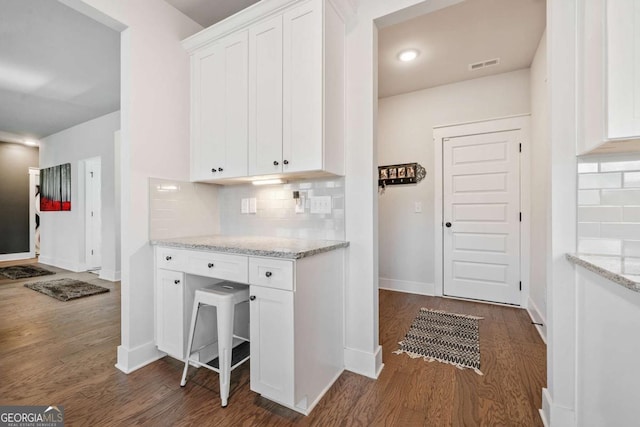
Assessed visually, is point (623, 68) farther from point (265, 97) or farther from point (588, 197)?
point (265, 97)

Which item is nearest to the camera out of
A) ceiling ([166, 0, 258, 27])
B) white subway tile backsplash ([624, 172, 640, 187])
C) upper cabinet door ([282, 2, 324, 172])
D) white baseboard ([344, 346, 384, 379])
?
white subway tile backsplash ([624, 172, 640, 187])

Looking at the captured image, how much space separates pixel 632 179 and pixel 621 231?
9.4 inches

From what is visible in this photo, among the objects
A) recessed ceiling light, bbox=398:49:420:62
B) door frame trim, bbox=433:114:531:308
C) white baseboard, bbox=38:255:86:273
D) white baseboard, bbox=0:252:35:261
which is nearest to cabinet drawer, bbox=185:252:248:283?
recessed ceiling light, bbox=398:49:420:62

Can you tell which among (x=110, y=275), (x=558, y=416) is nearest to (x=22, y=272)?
(x=110, y=275)

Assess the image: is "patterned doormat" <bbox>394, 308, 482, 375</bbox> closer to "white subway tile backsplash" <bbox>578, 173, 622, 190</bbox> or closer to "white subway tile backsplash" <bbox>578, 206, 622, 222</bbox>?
"white subway tile backsplash" <bbox>578, 206, 622, 222</bbox>

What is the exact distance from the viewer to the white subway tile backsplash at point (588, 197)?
4.27 feet

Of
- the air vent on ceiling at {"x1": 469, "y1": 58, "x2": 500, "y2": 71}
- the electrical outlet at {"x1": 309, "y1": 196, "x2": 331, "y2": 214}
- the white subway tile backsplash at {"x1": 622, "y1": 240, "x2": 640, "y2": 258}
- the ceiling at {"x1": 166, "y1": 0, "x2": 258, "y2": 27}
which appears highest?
the ceiling at {"x1": 166, "y1": 0, "x2": 258, "y2": 27}

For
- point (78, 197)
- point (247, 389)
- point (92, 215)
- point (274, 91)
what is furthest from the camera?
point (92, 215)

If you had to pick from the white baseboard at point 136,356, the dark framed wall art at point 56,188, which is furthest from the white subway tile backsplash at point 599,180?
the dark framed wall art at point 56,188

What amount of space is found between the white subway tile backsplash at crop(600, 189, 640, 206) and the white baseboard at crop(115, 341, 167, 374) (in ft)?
9.33

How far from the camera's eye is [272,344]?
1.48m

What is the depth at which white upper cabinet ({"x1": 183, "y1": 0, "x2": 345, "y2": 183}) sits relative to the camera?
172 centimetres

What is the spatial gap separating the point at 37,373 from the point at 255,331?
163 cm

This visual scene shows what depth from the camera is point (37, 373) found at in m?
1.87
